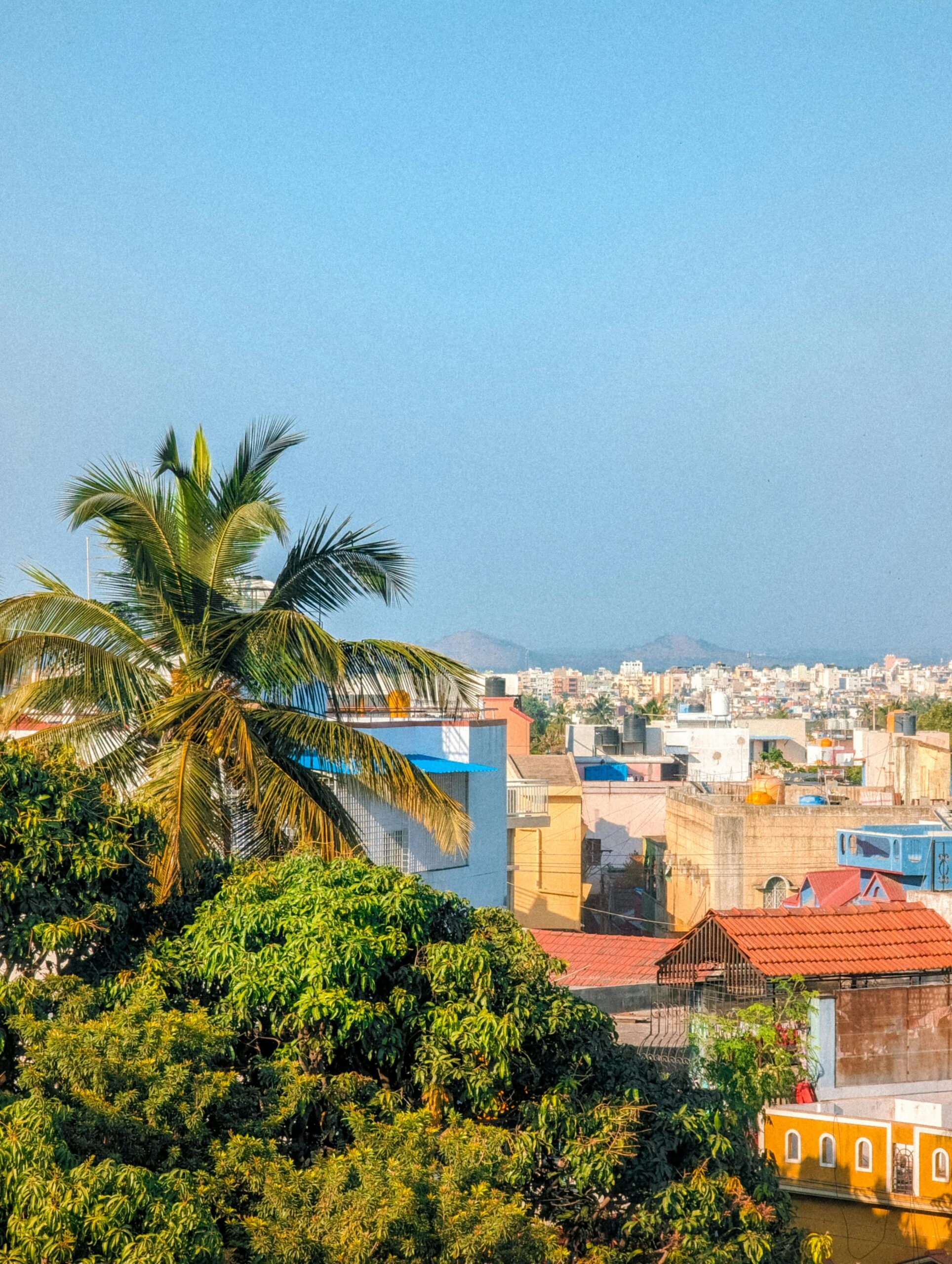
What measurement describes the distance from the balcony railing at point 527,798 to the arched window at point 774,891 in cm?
587

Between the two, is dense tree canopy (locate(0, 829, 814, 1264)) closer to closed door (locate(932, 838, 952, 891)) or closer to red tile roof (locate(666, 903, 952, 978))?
red tile roof (locate(666, 903, 952, 978))

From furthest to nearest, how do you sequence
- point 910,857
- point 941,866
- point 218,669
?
point 910,857
point 941,866
point 218,669

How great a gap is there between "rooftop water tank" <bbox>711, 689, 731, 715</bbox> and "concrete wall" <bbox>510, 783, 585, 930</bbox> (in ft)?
133

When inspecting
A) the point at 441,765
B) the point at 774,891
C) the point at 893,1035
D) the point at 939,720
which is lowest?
the point at 893,1035

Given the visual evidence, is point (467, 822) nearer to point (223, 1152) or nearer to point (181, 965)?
point (181, 965)

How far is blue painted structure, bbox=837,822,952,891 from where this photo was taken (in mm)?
22500

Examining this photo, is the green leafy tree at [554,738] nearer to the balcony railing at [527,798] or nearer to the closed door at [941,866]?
the balcony railing at [527,798]

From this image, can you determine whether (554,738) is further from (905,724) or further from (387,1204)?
(387,1204)

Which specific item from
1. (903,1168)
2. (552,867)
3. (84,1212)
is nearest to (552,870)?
(552,867)

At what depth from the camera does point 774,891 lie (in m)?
32.1

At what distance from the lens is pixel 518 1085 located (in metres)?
8.77

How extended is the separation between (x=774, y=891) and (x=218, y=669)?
73.9 ft

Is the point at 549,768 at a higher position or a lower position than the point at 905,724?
lower

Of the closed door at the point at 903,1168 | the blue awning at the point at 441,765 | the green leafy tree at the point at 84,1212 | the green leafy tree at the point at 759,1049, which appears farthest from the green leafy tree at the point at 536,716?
the green leafy tree at the point at 84,1212
